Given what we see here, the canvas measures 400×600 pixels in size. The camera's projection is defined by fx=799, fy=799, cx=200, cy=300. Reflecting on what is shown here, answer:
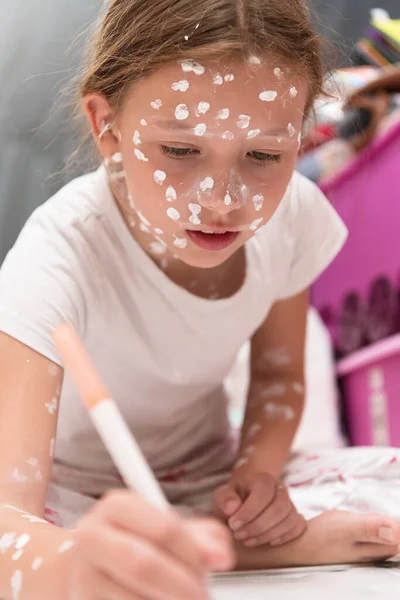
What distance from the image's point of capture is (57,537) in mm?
390

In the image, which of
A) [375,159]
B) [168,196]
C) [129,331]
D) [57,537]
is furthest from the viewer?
[375,159]

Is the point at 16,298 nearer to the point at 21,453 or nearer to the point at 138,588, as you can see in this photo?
the point at 21,453

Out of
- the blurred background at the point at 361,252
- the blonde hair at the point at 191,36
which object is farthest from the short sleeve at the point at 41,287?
the blurred background at the point at 361,252

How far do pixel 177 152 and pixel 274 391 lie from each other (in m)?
0.31

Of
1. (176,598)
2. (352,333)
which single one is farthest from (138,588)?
(352,333)

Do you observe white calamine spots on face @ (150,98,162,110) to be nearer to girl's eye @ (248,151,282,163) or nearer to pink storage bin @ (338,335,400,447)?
girl's eye @ (248,151,282,163)

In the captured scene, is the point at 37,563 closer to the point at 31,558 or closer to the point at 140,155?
the point at 31,558

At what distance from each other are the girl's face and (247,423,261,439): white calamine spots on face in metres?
0.22

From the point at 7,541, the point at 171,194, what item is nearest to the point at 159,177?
the point at 171,194

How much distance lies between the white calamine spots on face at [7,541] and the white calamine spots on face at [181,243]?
0.73ft

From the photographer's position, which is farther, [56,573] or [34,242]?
[34,242]

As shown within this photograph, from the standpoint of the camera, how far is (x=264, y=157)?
1.70 feet

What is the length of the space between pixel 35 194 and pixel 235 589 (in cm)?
37

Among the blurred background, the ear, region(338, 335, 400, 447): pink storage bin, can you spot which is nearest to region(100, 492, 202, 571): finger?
the ear
